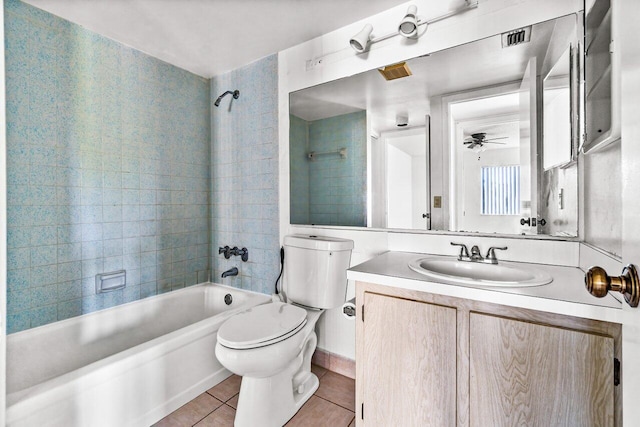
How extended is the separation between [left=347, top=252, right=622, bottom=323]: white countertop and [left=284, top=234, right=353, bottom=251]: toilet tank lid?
1.38 ft

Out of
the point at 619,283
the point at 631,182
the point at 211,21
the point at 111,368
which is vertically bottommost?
the point at 111,368

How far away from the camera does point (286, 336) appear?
4.59 feet

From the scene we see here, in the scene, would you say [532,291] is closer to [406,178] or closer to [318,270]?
[406,178]

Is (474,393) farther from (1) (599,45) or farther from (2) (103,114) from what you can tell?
(2) (103,114)

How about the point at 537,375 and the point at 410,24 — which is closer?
the point at 537,375

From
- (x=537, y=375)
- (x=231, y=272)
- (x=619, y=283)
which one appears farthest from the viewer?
(x=231, y=272)

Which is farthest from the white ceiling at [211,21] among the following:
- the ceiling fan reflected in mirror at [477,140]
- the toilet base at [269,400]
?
the toilet base at [269,400]

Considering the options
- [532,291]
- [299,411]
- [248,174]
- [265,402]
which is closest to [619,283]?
[532,291]

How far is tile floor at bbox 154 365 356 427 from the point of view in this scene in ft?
4.81

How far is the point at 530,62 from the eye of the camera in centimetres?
131

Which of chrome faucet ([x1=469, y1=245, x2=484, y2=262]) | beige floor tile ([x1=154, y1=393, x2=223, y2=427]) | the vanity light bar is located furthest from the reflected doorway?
beige floor tile ([x1=154, y1=393, x2=223, y2=427])

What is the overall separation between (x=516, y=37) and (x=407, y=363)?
1.53 meters

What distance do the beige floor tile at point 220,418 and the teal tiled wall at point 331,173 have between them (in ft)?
3.87

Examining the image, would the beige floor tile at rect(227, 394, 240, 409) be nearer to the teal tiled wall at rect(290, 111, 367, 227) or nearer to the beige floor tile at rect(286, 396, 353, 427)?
the beige floor tile at rect(286, 396, 353, 427)
